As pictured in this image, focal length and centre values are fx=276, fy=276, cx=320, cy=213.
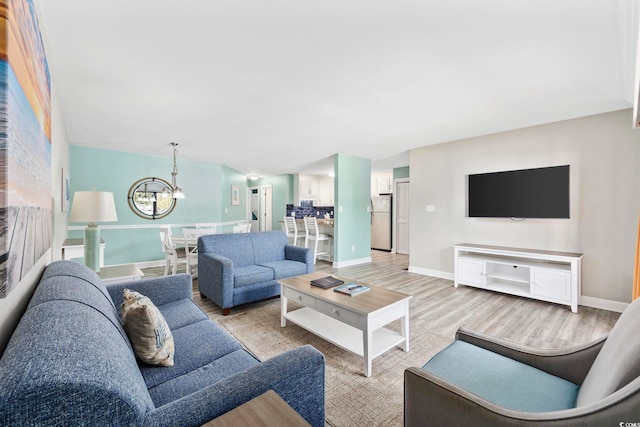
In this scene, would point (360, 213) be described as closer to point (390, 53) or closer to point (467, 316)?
point (467, 316)

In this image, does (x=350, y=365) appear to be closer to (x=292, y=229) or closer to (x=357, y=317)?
(x=357, y=317)

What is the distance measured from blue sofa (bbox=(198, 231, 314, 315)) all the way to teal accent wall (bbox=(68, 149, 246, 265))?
3.01 m

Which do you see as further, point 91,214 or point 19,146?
point 91,214

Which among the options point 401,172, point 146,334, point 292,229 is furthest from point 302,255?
point 401,172

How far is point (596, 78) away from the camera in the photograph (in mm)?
2439

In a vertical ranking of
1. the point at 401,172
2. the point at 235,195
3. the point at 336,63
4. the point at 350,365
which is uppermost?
the point at 336,63

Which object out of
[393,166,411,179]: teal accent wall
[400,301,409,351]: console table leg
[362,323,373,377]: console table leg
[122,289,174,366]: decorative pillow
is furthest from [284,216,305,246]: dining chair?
[122,289,174,366]: decorative pillow

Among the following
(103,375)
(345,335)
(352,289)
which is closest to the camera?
(103,375)

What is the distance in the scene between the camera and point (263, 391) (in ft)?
3.11

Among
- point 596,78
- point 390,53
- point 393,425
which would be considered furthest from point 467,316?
point 390,53

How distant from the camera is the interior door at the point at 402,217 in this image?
7309 mm

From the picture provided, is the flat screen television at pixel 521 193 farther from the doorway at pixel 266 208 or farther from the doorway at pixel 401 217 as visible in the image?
the doorway at pixel 266 208

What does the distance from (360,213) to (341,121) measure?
2791 mm

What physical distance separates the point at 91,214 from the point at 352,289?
2435 millimetres
